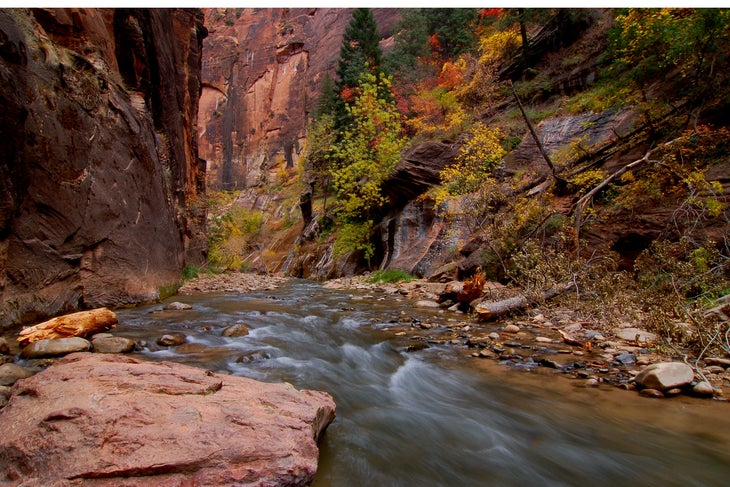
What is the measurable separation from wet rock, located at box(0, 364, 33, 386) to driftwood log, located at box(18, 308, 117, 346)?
1.00m

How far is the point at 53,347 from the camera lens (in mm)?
3689

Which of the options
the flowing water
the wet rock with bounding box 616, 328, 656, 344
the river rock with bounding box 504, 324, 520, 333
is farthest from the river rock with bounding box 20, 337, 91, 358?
the wet rock with bounding box 616, 328, 656, 344

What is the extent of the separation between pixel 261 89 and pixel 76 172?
192 ft

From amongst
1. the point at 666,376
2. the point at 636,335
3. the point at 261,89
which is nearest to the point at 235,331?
the point at 666,376

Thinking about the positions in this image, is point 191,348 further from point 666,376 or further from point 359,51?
point 359,51

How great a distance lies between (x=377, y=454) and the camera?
8.50 feet

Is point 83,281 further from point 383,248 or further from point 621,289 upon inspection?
point 383,248

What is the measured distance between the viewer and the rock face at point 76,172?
4711 mm

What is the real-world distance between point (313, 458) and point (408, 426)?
53.1 inches

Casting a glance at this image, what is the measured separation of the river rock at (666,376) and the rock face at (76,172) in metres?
7.08

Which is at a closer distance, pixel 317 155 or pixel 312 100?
pixel 317 155

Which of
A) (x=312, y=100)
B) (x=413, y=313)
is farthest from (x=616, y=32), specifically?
(x=312, y=100)

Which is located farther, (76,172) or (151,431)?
(76,172)

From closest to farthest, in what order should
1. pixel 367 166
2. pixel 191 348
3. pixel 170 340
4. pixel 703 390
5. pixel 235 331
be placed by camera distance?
pixel 703 390 < pixel 191 348 < pixel 170 340 < pixel 235 331 < pixel 367 166
